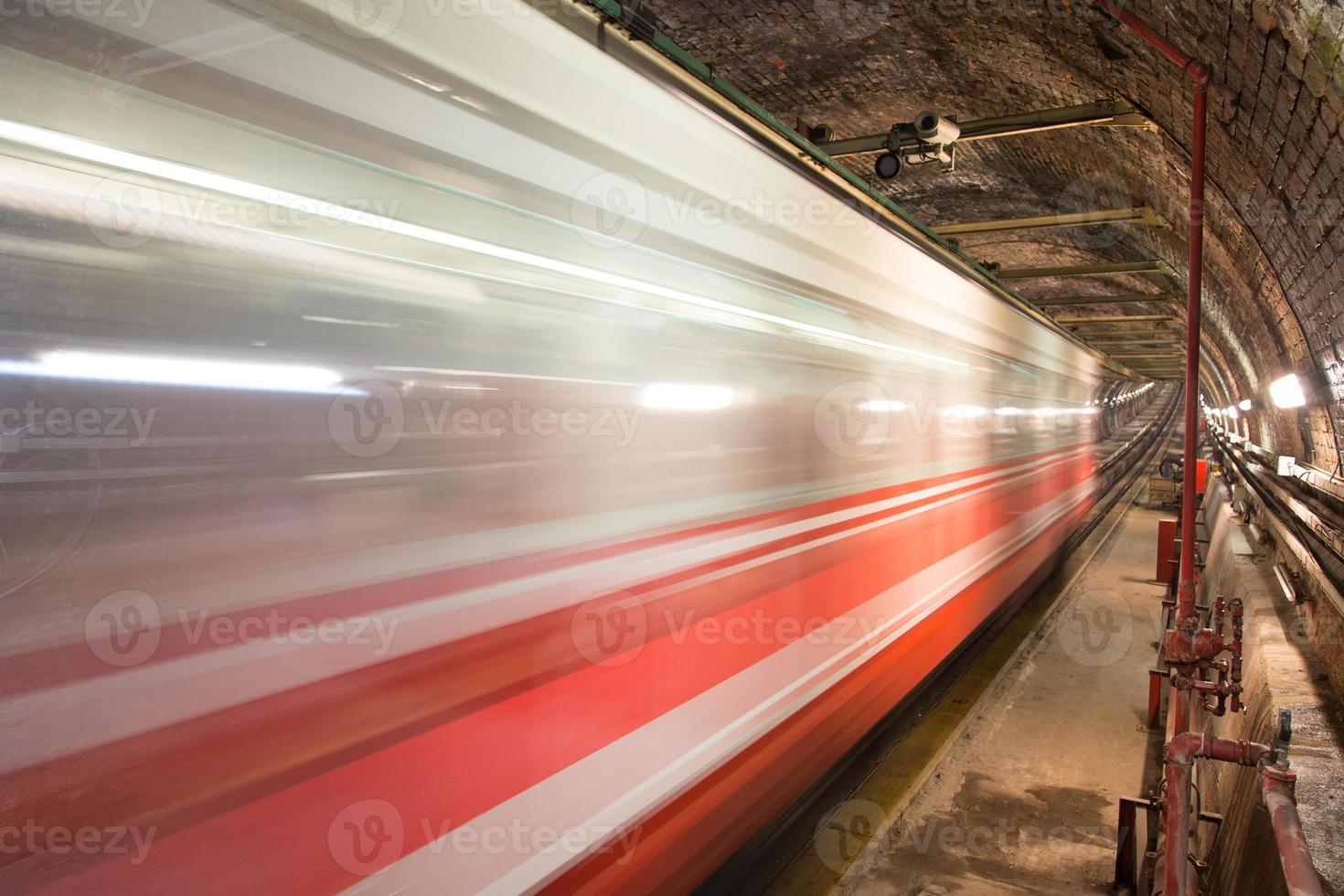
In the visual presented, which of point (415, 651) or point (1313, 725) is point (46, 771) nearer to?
point (415, 651)

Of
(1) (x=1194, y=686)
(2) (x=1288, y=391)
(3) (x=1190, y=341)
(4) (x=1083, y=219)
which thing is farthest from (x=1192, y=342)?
(4) (x=1083, y=219)

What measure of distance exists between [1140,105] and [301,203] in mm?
7418

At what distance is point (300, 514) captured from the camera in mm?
1443

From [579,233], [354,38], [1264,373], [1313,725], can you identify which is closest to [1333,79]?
[1313,725]

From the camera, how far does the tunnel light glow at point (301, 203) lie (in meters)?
1.12

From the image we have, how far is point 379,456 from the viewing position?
1.56 m

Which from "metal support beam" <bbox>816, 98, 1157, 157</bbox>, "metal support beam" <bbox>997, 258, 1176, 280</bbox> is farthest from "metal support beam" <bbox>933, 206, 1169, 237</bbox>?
"metal support beam" <bbox>816, 98, 1157, 157</bbox>

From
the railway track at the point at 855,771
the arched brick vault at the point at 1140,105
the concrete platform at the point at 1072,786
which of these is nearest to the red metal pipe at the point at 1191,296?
the arched brick vault at the point at 1140,105

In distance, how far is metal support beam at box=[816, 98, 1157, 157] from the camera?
6.14m

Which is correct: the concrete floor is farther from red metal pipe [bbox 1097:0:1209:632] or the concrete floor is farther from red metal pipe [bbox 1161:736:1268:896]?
red metal pipe [bbox 1097:0:1209:632]

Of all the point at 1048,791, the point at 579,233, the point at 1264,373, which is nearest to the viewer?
the point at 579,233

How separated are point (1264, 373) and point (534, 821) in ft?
40.9

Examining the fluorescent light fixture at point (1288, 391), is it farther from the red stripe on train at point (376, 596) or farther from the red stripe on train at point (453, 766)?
the red stripe on train at point (453, 766)

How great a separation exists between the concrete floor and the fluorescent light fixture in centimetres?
285
